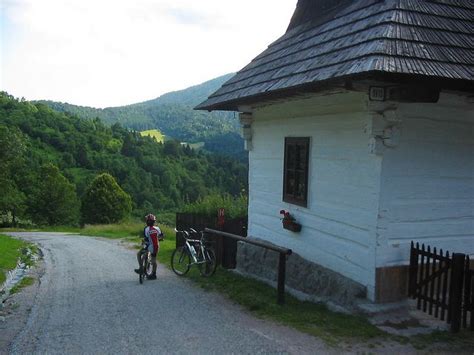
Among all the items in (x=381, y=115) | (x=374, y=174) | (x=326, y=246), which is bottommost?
(x=326, y=246)

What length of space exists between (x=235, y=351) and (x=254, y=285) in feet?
10.8

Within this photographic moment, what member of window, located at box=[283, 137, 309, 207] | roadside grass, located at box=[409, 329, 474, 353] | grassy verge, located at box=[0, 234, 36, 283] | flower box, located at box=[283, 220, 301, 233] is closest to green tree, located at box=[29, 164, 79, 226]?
grassy verge, located at box=[0, 234, 36, 283]

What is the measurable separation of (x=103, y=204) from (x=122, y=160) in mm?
37486

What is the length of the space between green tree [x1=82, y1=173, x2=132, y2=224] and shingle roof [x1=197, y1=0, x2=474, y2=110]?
1728 inches

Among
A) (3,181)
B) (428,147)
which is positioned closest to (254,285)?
(428,147)

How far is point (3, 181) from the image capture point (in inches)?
1761

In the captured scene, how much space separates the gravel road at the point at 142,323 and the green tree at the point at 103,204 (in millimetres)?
41210

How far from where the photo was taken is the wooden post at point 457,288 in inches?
199

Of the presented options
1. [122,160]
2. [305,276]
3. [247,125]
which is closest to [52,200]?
[122,160]

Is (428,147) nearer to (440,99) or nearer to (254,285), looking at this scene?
(440,99)

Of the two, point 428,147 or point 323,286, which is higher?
point 428,147

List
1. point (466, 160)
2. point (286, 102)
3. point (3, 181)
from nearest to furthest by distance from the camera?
1. point (466, 160)
2. point (286, 102)
3. point (3, 181)

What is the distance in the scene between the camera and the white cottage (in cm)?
533

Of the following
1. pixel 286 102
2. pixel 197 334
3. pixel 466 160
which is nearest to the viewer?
pixel 197 334
